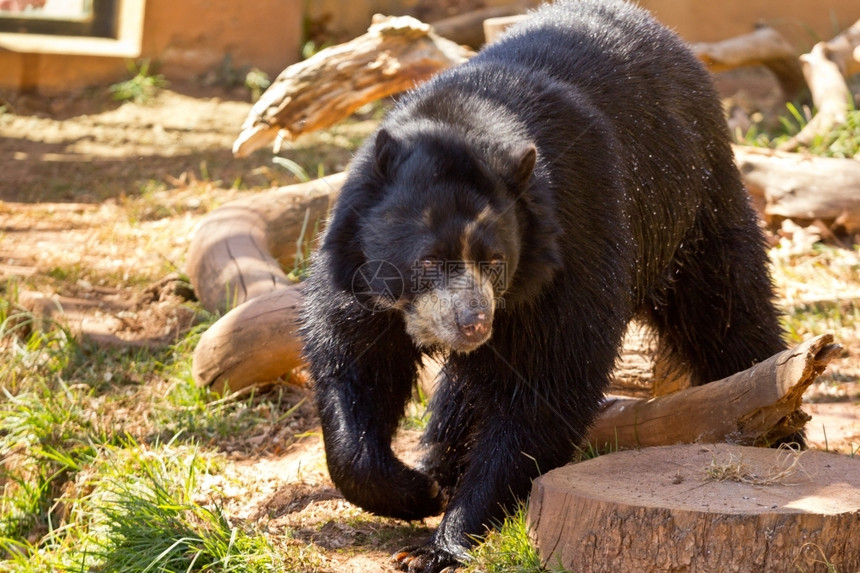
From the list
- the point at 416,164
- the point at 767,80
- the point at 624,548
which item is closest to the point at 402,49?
the point at 416,164

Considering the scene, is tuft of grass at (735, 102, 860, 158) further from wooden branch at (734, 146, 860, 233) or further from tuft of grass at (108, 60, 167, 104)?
tuft of grass at (108, 60, 167, 104)

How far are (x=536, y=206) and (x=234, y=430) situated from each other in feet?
6.91

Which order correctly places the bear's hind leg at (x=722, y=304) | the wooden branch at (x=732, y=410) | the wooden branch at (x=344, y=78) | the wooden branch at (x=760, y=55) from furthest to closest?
the wooden branch at (x=760, y=55) → the wooden branch at (x=344, y=78) → the bear's hind leg at (x=722, y=304) → the wooden branch at (x=732, y=410)

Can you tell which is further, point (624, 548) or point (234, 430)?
point (234, 430)

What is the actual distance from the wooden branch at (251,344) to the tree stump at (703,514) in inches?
74.0

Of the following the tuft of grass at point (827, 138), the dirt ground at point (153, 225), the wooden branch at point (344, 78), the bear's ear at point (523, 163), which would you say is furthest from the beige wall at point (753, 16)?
the bear's ear at point (523, 163)

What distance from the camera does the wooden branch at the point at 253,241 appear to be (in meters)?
5.26

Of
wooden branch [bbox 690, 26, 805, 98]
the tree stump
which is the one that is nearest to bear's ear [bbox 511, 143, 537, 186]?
the tree stump

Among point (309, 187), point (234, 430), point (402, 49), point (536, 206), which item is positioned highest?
point (402, 49)

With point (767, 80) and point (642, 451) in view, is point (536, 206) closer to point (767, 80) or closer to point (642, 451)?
point (642, 451)

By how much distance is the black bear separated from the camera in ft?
10.2

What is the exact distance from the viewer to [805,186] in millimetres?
6629

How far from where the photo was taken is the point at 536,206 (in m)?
3.21

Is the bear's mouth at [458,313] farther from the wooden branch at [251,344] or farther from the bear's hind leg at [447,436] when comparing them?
the wooden branch at [251,344]
